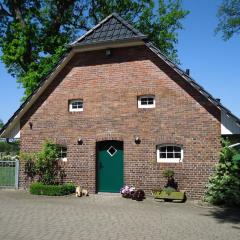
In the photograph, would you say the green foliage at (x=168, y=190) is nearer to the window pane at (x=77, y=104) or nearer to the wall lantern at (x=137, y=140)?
the wall lantern at (x=137, y=140)

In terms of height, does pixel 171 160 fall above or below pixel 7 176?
Result: above

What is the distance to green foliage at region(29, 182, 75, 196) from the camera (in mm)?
16984

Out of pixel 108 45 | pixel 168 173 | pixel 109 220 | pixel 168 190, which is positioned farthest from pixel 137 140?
pixel 109 220

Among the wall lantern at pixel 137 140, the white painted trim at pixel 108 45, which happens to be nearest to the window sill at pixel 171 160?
the wall lantern at pixel 137 140

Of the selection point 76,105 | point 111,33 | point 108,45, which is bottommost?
point 76,105

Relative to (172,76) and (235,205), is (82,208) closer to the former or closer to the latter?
(235,205)

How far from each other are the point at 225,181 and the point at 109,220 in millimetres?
5316

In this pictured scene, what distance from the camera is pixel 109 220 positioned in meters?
11.8

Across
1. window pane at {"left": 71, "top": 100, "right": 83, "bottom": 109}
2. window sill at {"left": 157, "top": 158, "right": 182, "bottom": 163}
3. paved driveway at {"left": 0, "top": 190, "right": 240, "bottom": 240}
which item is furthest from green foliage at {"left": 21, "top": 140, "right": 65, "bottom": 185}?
window sill at {"left": 157, "top": 158, "right": 182, "bottom": 163}

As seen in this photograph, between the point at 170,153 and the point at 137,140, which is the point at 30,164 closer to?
the point at 137,140

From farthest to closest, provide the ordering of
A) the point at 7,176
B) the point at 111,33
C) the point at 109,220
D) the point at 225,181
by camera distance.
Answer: the point at 7,176
the point at 111,33
the point at 225,181
the point at 109,220

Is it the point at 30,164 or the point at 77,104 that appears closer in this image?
the point at 77,104

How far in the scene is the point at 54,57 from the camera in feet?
90.3

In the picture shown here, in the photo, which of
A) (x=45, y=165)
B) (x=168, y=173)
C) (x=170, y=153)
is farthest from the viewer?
(x=45, y=165)
